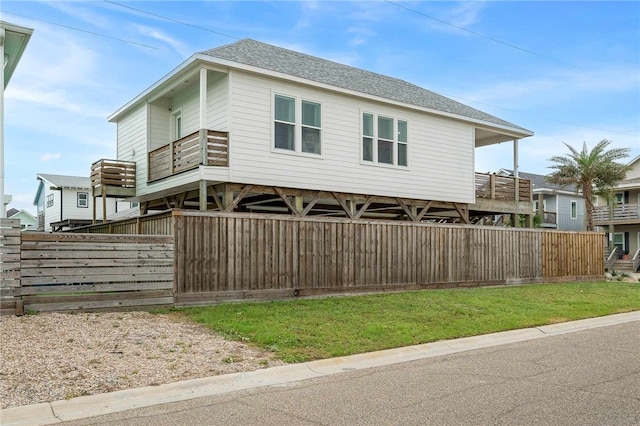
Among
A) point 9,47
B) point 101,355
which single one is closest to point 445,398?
point 101,355

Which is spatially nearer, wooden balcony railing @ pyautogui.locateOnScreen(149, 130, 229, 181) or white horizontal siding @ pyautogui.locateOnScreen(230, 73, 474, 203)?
wooden balcony railing @ pyautogui.locateOnScreen(149, 130, 229, 181)

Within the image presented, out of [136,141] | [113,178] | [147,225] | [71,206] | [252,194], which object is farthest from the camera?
[71,206]

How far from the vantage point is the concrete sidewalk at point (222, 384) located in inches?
201

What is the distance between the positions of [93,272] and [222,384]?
192 inches

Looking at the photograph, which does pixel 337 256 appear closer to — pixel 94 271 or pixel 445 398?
pixel 94 271

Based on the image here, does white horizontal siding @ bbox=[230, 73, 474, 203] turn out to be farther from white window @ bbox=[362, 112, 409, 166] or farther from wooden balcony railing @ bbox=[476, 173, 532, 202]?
wooden balcony railing @ bbox=[476, 173, 532, 202]

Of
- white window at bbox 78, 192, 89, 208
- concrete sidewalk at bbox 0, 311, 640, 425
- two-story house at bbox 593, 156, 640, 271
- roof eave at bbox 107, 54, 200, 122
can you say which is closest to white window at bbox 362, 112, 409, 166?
roof eave at bbox 107, 54, 200, 122

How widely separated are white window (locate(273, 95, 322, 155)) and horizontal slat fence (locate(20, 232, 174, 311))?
17.6 ft

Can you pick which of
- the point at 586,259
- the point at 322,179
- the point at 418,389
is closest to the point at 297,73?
the point at 322,179

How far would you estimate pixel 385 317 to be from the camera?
10.4 meters

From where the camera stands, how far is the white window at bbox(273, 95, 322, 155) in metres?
15.1

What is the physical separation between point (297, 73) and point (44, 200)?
110 feet

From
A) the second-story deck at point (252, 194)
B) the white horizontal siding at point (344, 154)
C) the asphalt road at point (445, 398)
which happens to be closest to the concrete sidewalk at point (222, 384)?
the asphalt road at point (445, 398)

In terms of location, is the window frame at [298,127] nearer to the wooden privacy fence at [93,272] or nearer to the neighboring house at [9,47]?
the wooden privacy fence at [93,272]
